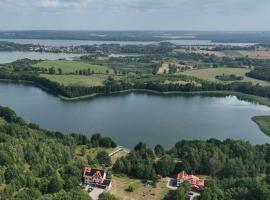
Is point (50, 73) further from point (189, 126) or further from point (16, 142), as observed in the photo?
point (16, 142)

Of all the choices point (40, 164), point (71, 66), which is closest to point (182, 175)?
point (40, 164)

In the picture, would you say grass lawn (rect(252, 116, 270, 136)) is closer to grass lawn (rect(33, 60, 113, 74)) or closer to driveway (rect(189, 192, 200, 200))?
driveway (rect(189, 192, 200, 200))

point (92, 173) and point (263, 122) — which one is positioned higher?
point (92, 173)

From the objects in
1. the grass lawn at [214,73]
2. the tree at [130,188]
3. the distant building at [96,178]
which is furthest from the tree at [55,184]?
the grass lawn at [214,73]

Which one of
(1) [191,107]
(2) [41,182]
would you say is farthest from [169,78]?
(2) [41,182]

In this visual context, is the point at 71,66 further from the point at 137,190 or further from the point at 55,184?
the point at 55,184

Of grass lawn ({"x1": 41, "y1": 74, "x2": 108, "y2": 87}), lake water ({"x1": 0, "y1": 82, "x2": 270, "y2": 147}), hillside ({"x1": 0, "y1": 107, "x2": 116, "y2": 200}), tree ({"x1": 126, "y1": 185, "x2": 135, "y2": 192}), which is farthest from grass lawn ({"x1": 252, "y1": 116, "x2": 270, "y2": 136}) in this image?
grass lawn ({"x1": 41, "y1": 74, "x2": 108, "y2": 87})

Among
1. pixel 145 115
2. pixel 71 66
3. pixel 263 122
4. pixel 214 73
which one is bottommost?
pixel 145 115
